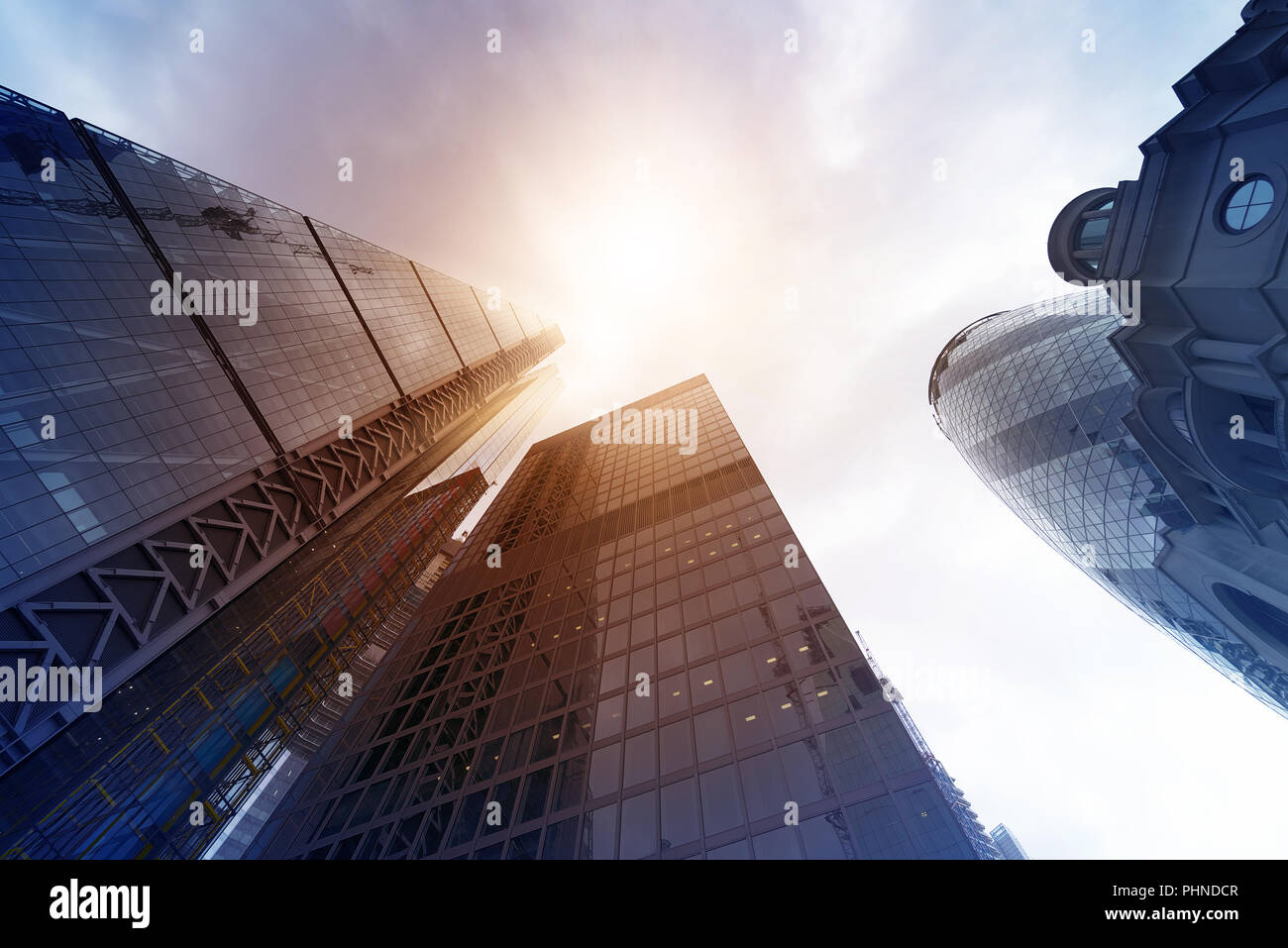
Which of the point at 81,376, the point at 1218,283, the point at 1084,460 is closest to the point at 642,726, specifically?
the point at 1218,283

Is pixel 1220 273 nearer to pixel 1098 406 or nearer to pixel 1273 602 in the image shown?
pixel 1273 602

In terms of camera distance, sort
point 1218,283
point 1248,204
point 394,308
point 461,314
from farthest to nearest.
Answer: point 461,314 → point 394,308 → point 1218,283 → point 1248,204

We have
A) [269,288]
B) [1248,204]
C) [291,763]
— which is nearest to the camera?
[1248,204]

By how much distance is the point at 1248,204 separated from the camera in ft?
45.0

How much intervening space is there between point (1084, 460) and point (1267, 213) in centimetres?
3747

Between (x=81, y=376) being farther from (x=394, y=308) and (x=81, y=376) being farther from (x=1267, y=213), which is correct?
(x=1267, y=213)

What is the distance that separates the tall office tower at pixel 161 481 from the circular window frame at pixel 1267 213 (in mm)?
36971

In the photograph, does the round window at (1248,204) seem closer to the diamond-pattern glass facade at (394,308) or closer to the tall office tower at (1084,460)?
the tall office tower at (1084,460)

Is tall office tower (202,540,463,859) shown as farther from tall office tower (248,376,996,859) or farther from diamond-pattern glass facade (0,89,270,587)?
diamond-pattern glass facade (0,89,270,587)

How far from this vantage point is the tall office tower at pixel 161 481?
16.6m

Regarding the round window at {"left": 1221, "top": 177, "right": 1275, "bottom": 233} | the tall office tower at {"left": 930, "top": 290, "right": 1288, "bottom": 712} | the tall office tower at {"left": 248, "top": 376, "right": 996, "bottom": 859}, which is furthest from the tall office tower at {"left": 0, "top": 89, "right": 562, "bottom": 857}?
the tall office tower at {"left": 930, "top": 290, "right": 1288, "bottom": 712}

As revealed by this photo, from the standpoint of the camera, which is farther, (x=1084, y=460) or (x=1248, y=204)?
(x=1084, y=460)

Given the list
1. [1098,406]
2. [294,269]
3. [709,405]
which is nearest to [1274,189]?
[1098,406]

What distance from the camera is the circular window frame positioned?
12734 millimetres
